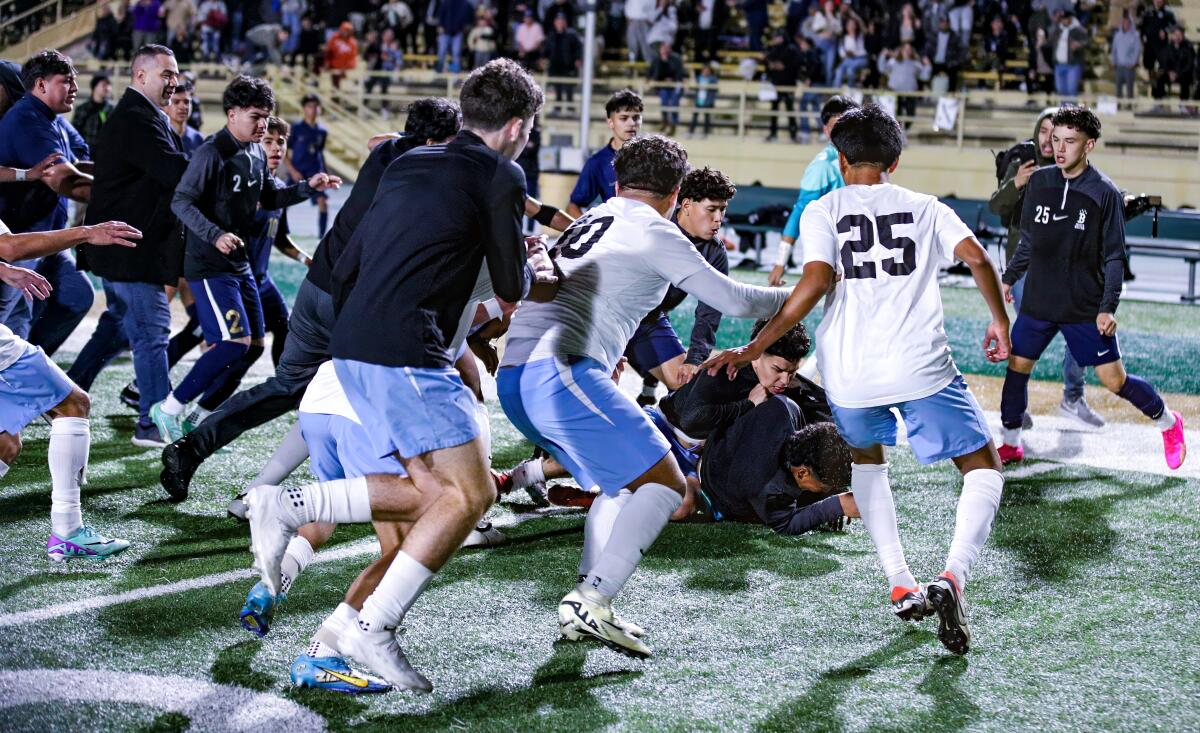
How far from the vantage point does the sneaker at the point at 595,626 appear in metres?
4.50

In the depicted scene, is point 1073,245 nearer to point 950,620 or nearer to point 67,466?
point 950,620

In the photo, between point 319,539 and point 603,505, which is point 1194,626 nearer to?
point 603,505

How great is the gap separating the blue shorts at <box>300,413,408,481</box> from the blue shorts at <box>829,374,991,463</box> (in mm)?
1702

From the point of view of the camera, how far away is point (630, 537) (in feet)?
15.2

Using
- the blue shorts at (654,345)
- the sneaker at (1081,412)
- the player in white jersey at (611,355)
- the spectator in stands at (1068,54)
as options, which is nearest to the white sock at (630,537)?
the player in white jersey at (611,355)

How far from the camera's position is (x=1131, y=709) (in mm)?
4164

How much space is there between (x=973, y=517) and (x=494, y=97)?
7.19ft

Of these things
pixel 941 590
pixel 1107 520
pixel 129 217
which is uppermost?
pixel 129 217

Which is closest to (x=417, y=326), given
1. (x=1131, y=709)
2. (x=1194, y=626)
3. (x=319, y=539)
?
(x=319, y=539)

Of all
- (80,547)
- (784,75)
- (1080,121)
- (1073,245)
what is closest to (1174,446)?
(1073,245)

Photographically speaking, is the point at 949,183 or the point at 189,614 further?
the point at 949,183

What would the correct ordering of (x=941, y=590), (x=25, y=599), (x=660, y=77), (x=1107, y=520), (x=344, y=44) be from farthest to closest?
(x=344, y=44) < (x=660, y=77) < (x=1107, y=520) < (x=25, y=599) < (x=941, y=590)

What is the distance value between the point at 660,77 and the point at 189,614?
22744 millimetres

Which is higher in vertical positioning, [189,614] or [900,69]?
[900,69]
